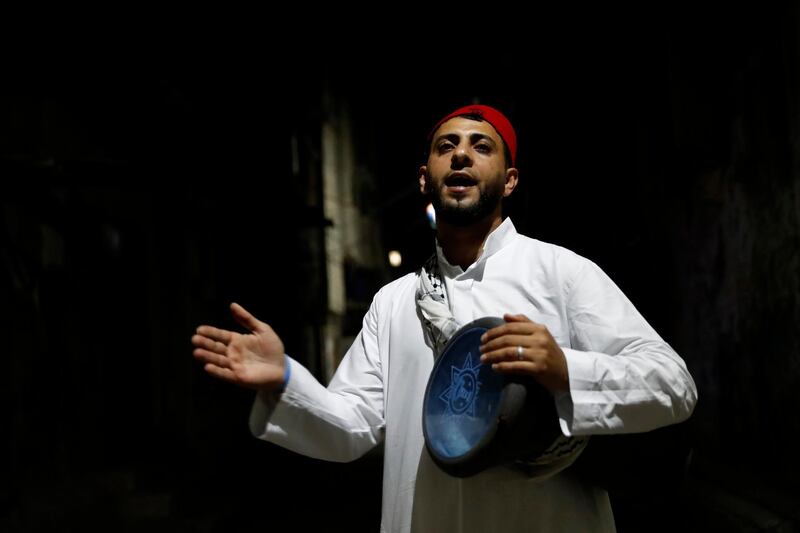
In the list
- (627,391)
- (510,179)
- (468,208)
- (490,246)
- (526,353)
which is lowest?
(627,391)

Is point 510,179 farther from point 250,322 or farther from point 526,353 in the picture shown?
point 250,322

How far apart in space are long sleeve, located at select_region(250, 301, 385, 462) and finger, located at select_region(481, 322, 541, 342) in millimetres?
603

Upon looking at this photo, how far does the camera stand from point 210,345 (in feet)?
5.75

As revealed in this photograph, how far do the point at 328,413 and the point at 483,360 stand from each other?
1.91 feet

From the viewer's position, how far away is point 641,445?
161cm

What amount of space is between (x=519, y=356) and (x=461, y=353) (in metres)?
0.28

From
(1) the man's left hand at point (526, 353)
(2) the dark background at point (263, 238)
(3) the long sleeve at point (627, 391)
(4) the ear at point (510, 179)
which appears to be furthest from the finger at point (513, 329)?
(2) the dark background at point (263, 238)

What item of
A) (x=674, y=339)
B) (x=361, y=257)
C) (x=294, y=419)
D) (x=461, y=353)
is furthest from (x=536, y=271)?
(x=361, y=257)

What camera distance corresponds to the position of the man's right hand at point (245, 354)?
1719mm

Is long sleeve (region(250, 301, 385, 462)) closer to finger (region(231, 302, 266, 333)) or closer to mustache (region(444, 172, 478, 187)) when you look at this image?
finger (region(231, 302, 266, 333))

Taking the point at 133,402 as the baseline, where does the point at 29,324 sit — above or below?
above

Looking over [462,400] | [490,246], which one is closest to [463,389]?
[462,400]

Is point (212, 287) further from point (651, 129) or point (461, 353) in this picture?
point (461, 353)

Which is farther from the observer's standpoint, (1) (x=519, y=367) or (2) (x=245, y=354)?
(2) (x=245, y=354)
